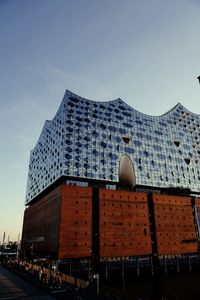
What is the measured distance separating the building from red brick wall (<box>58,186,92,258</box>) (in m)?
0.19

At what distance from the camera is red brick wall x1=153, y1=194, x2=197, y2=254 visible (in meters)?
57.0

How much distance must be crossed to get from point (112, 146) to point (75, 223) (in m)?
22.7

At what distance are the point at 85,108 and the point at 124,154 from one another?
53.9ft

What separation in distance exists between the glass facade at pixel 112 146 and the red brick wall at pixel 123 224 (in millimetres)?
5334

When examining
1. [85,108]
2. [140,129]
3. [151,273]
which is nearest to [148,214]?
[151,273]

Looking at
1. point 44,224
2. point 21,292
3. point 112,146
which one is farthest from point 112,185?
point 21,292

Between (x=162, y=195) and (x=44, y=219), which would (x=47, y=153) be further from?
(x=162, y=195)

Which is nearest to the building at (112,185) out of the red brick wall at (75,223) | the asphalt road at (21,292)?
Result: the red brick wall at (75,223)

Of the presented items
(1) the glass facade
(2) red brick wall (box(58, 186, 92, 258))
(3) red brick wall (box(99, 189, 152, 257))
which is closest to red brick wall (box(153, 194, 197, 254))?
(3) red brick wall (box(99, 189, 152, 257))

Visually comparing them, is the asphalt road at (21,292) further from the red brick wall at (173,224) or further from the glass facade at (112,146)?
the red brick wall at (173,224)

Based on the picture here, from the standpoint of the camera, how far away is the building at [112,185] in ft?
163

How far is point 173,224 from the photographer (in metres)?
59.7

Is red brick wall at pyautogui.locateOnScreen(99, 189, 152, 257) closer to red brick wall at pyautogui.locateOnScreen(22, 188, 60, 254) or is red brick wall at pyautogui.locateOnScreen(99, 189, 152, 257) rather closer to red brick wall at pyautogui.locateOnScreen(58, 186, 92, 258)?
red brick wall at pyautogui.locateOnScreen(58, 186, 92, 258)

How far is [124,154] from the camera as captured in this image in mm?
62406
